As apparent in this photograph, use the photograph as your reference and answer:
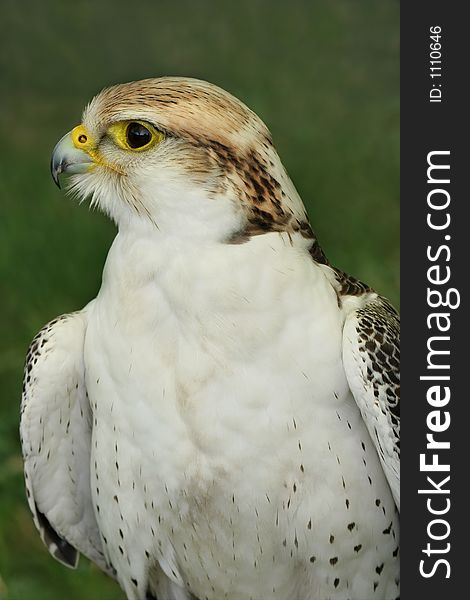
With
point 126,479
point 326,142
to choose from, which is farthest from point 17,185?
point 126,479

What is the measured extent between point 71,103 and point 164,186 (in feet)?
Answer: 16.9

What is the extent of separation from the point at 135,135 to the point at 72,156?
0.24m

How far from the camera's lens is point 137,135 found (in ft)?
10.5

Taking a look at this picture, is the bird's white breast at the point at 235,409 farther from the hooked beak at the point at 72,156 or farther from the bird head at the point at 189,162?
the hooked beak at the point at 72,156

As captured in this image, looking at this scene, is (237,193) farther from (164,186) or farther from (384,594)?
(384,594)

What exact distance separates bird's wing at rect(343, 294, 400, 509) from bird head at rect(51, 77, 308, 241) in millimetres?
349

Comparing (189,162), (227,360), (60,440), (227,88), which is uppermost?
(227,88)

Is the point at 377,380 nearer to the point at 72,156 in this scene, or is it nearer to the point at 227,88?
the point at 72,156

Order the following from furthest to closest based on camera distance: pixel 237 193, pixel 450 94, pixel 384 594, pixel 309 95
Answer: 1. pixel 309 95
2. pixel 384 594
3. pixel 450 94
4. pixel 237 193

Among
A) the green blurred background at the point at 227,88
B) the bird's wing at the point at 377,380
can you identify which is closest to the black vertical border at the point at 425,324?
the bird's wing at the point at 377,380

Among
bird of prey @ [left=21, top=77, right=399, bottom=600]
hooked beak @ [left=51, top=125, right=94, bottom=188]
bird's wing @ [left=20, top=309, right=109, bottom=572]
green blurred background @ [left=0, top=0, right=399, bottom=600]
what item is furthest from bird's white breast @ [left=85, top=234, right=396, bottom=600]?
green blurred background @ [left=0, top=0, right=399, bottom=600]

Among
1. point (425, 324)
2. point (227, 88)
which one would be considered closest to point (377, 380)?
point (425, 324)

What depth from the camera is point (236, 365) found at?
3.23 m

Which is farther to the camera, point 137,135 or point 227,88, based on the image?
point 227,88
